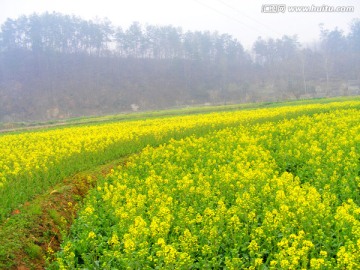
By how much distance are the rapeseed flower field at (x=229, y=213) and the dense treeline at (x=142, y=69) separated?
202 ft

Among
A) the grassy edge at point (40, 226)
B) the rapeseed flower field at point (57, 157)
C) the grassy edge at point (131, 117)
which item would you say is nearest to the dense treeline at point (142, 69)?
the grassy edge at point (131, 117)

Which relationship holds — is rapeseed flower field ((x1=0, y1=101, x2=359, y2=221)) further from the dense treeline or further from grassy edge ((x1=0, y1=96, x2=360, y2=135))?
the dense treeline

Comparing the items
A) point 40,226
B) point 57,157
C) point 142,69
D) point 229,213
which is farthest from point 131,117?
point 142,69

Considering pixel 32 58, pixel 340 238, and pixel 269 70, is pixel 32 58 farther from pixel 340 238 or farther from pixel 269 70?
pixel 340 238

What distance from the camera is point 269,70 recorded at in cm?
9669

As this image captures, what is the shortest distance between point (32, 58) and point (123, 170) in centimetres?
8220

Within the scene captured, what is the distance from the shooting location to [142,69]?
89.6m

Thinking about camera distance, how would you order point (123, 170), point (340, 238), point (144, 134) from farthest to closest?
point (144, 134) → point (123, 170) → point (340, 238)

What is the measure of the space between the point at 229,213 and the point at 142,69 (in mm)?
84441

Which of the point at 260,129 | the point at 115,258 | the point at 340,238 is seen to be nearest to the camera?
the point at 340,238

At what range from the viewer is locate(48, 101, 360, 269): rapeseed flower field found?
607cm

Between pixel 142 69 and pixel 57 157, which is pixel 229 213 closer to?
pixel 57 157

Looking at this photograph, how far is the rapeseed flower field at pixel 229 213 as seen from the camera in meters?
6.07

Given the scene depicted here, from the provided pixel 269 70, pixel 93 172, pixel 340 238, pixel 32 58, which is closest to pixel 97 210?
pixel 93 172
